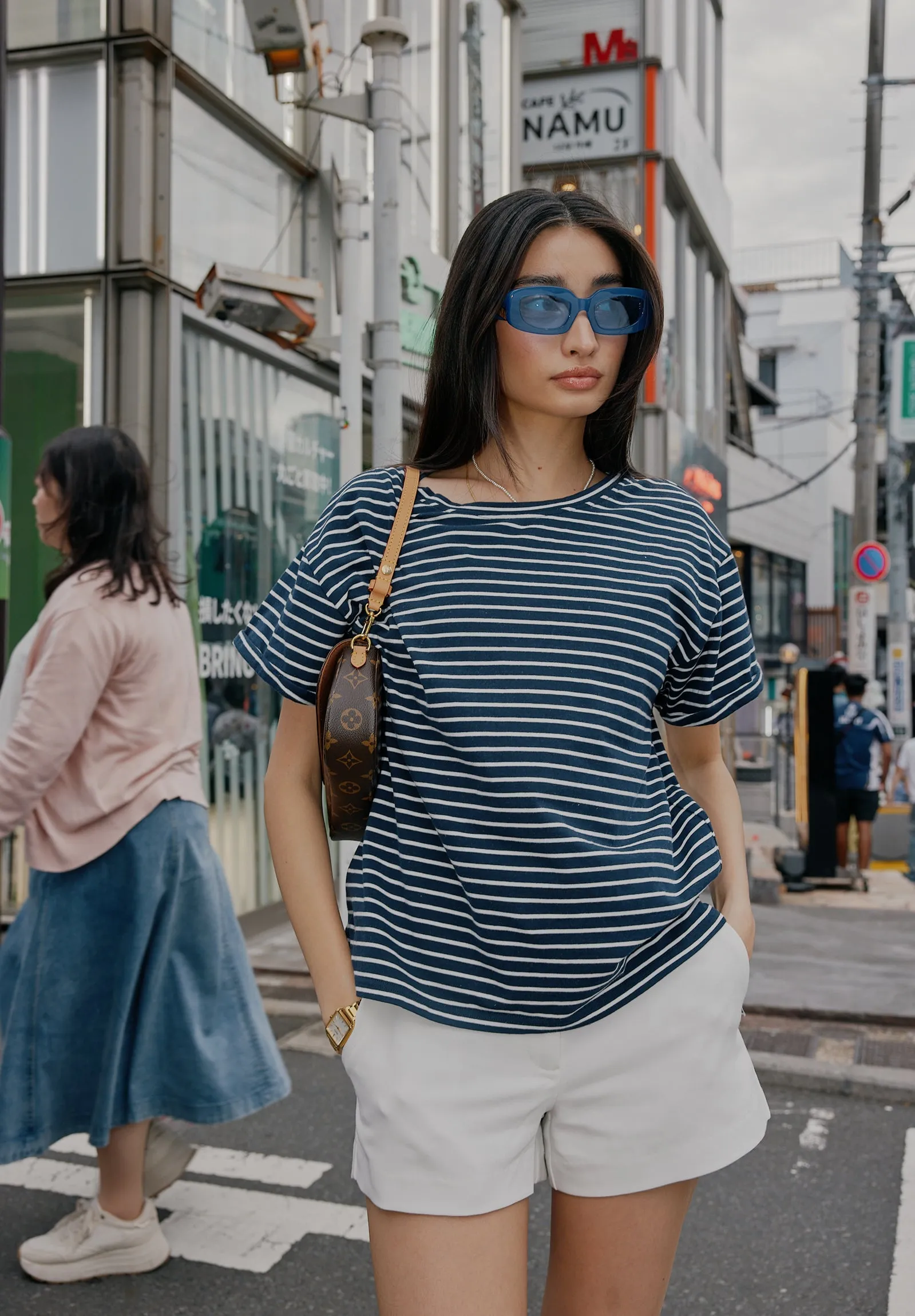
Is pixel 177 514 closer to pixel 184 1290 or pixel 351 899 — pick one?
pixel 184 1290

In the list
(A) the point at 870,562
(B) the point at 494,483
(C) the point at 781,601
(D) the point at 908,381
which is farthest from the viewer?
(C) the point at 781,601

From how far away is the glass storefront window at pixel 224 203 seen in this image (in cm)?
697

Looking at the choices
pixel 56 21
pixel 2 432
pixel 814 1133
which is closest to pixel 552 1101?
pixel 814 1133

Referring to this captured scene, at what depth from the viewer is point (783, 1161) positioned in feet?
13.9

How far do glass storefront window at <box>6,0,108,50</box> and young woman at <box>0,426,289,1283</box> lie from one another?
4402 mm

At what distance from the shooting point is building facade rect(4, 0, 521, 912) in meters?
6.70

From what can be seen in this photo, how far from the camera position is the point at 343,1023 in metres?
1.62

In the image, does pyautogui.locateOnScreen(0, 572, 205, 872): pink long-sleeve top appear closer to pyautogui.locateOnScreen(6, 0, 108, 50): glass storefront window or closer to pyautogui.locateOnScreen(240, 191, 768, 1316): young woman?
pyautogui.locateOnScreen(240, 191, 768, 1316): young woman

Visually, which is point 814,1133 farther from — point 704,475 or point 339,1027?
point 704,475

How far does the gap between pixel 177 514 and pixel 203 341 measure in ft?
3.24

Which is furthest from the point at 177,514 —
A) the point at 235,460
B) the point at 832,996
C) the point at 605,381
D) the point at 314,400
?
the point at 605,381

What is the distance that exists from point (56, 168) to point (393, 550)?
592 centimetres

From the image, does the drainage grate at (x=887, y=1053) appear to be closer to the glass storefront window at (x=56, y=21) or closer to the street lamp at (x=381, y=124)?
the street lamp at (x=381, y=124)

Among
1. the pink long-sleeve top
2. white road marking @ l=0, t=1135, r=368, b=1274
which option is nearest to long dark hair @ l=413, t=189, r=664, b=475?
the pink long-sleeve top
